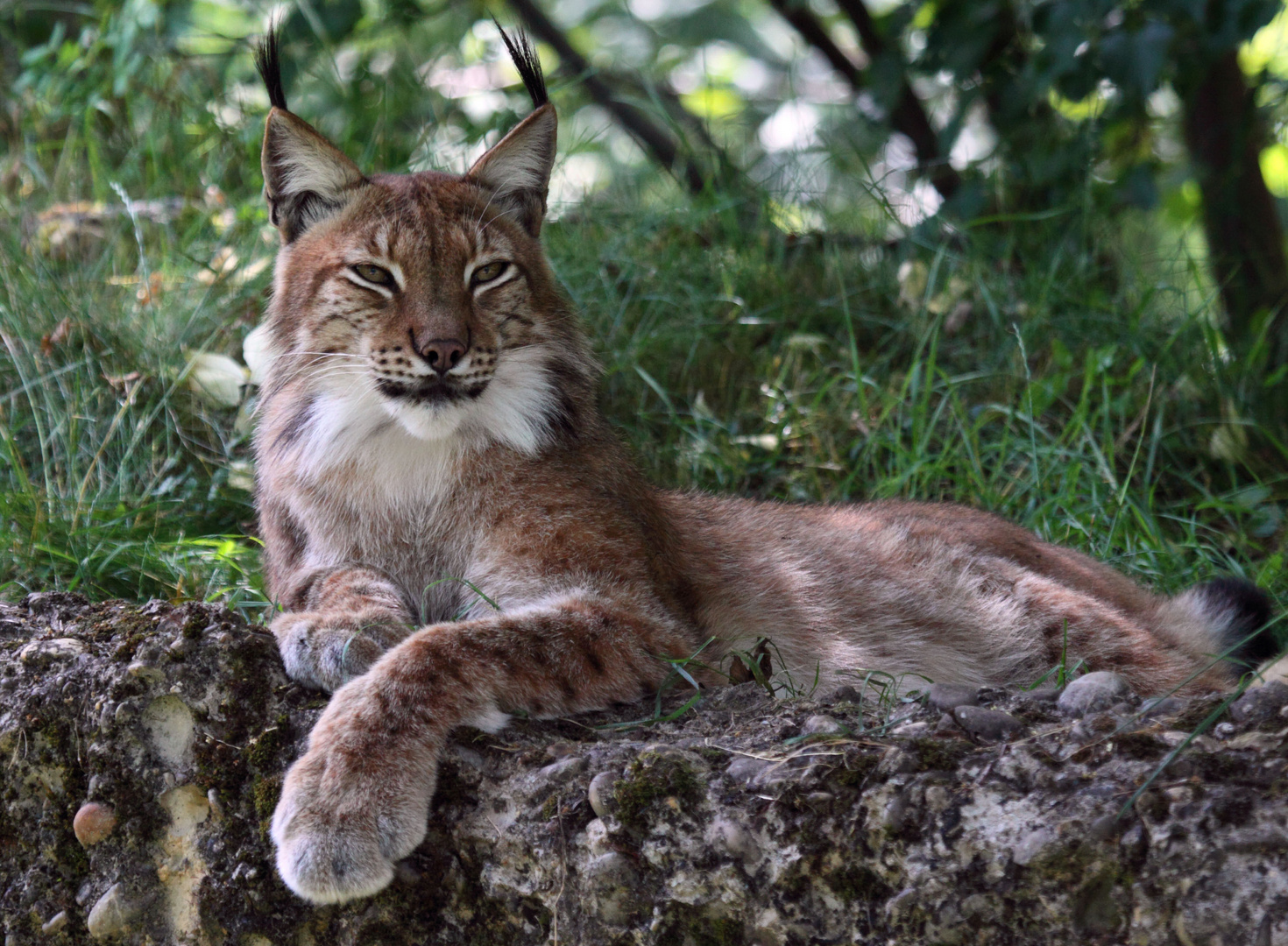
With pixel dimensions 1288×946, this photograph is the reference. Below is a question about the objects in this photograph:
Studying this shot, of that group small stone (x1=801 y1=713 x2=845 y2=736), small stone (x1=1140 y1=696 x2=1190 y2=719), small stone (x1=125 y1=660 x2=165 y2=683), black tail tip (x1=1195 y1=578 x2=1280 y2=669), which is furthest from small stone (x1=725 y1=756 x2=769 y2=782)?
black tail tip (x1=1195 y1=578 x2=1280 y2=669)

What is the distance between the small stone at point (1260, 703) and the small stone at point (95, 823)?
7.28ft

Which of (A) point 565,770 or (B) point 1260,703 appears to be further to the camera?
(A) point 565,770

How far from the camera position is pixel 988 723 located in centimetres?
232

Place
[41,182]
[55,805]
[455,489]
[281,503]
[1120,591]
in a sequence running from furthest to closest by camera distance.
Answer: [41,182] → [1120,591] → [281,503] → [455,489] → [55,805]

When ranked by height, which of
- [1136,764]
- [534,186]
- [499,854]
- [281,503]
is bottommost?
[499,854]

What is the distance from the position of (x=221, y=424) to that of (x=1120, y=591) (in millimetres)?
3509

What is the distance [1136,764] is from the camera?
209 cm

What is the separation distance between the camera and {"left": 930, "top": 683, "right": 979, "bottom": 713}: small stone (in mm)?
2445

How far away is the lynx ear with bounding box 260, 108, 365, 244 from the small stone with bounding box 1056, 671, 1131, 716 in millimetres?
2432

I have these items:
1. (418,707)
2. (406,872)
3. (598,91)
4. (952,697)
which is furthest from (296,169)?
(598,91)

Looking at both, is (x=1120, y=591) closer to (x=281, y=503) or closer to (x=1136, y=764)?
(x=1136, y=764)

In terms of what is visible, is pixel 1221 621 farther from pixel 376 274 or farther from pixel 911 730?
pixel 376 274

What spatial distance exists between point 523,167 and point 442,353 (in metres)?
0.91

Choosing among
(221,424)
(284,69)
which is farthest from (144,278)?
(284,69)
